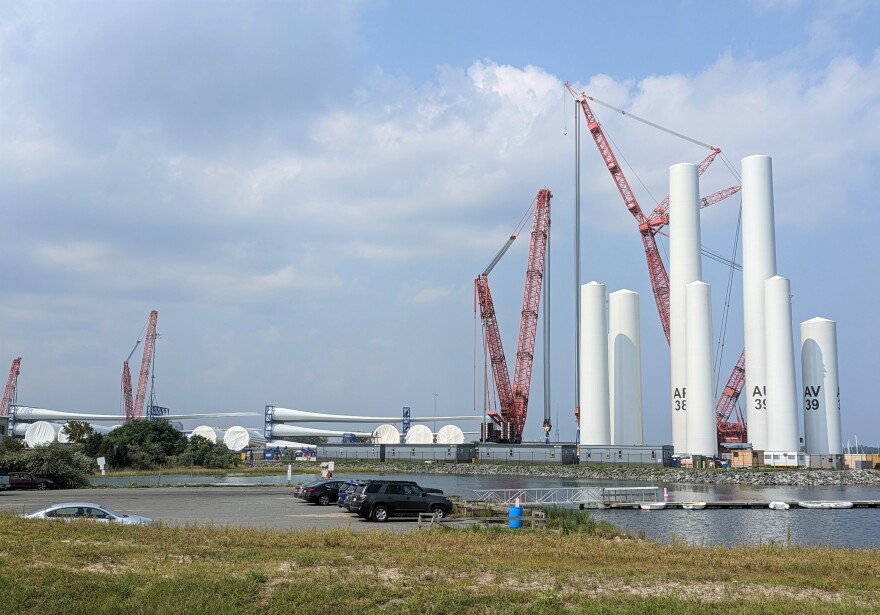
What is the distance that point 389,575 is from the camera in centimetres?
1825

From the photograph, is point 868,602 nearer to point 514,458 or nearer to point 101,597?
point 101,597

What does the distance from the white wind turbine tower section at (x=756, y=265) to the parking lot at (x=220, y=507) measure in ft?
202

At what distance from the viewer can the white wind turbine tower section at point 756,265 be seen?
320ft

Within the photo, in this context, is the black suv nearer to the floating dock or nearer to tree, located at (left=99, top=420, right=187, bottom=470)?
the floating dock

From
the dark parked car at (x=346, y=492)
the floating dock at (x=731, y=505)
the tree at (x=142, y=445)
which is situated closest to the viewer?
the dark parked car at (x=346, y=492)

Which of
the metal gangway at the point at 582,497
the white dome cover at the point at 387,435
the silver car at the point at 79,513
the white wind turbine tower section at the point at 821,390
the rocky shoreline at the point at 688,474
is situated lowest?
the rocky shoreline at the point at 688,474

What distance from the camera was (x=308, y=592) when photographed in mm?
16203

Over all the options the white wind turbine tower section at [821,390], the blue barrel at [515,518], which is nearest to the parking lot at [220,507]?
the blue barrel at [515,518]

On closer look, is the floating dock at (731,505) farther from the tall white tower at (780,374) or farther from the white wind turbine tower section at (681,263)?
the white wind turbine tower section at (681,263)

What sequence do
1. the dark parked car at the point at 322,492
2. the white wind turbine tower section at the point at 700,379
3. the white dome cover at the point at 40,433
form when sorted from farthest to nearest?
1. the white dome cover at the point at 40,433
2. the white wind turbine tower section at the point at 700,379
3. the dark parked car at the point at 322,492

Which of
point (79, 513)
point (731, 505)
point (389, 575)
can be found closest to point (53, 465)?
point (79, 513)

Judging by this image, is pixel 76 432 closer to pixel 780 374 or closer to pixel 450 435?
pixel 450 435

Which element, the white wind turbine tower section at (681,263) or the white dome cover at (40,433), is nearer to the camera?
the white wind turbine tower section at (681,263)

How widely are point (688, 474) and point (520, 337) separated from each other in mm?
41054
